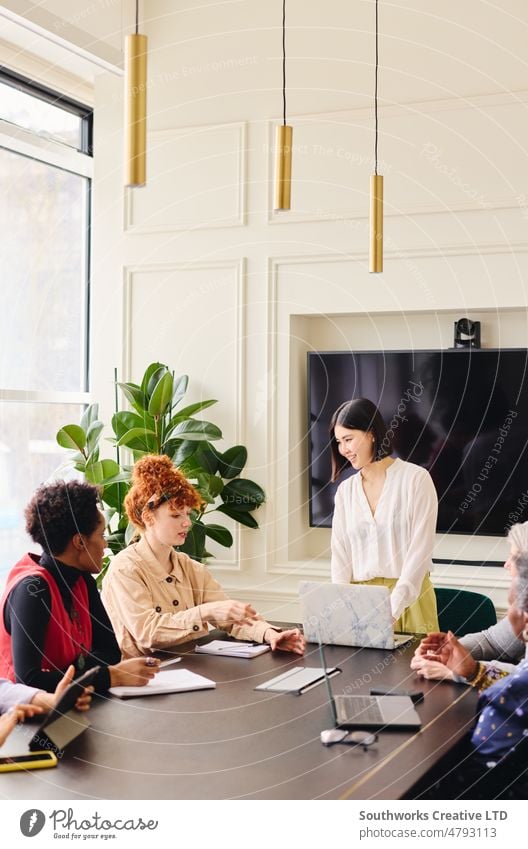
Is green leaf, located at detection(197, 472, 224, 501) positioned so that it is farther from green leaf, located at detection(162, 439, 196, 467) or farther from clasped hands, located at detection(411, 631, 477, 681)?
clasped hands, located at detection(411, 631, 477, 681)

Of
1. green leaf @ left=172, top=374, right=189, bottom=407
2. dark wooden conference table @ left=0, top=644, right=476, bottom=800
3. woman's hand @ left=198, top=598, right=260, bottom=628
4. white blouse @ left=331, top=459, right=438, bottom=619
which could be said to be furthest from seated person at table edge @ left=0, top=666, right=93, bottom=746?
green leaf @ left=172, top=374, right=189, bottom=407

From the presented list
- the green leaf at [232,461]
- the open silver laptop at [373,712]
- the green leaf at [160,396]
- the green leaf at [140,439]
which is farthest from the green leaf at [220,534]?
the open silver laptop at [373,712]

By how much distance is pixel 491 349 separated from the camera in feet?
14.5

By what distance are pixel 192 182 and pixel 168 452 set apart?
4.69 ft

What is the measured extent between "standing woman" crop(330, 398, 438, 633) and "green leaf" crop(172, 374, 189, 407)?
133 centimetres

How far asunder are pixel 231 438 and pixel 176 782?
3.14 m

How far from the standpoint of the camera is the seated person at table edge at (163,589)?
3006 millimetres

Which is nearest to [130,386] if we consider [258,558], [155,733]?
[258,558]

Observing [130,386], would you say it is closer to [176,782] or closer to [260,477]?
[260,477]

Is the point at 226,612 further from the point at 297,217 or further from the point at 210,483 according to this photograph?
the point at 297,217

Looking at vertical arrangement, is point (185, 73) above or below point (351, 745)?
above

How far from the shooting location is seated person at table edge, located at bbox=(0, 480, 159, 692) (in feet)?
7.82

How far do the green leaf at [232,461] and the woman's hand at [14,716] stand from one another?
2.67 metres

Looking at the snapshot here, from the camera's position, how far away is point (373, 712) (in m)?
2.25
